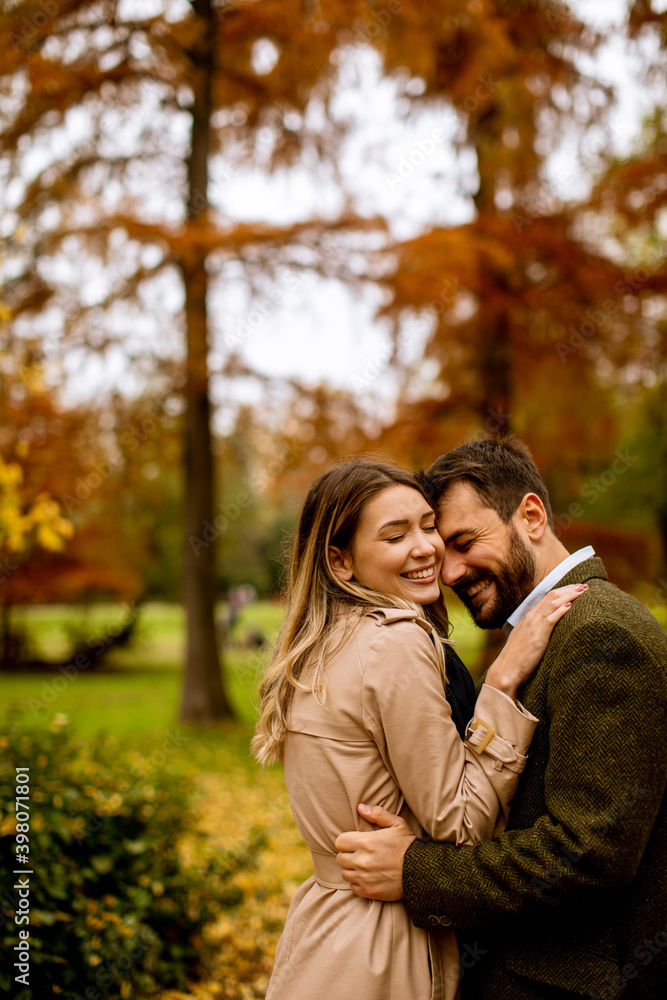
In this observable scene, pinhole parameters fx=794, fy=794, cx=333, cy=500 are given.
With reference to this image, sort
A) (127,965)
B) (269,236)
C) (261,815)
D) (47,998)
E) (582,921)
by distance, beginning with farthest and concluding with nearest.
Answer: (269,236) → (261,815) → (127,965) → (47,998) → (582,921)

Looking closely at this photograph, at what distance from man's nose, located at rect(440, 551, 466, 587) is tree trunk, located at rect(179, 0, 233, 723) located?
8.53m

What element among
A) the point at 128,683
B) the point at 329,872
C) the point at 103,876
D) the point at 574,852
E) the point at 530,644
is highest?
the point at 530,644

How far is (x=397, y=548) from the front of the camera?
2221mm

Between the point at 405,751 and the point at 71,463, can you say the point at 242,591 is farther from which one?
the point at 405,751

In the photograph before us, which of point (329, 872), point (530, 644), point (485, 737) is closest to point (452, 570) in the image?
point (530, 644)

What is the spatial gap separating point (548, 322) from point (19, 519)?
773cm

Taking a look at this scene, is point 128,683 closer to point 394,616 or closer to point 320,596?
point 320,596

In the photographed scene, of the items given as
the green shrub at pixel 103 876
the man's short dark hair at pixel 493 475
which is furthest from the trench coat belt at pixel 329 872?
the green shrub at pixel 103 876

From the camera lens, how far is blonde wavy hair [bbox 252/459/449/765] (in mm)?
2131

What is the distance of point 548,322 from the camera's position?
10.2 metres

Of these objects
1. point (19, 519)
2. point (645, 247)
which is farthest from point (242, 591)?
point (19, 519)

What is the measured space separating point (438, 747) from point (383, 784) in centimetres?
21

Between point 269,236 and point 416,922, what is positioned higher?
point 269,236

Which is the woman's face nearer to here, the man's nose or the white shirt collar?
the man's nose
